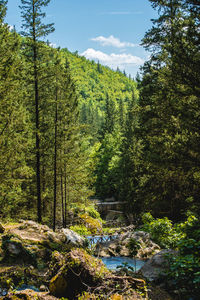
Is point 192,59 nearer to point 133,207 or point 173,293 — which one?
point 173,293

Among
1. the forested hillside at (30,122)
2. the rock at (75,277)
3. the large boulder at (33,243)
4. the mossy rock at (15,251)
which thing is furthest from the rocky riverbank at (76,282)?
the forested hillside at (30,122)

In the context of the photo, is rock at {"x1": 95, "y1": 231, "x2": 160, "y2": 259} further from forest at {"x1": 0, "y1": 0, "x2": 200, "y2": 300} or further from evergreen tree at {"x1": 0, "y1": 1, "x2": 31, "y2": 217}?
evergreen tree at {"x1": 0, "y1": 1, "x2": 31, "y2": 217}

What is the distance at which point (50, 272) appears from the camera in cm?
497

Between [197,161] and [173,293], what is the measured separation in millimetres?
4445

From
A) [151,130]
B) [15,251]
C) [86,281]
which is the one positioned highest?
[151,130]

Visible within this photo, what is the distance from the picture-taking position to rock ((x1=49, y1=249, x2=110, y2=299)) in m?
4.27

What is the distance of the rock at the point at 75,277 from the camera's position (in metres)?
4.27

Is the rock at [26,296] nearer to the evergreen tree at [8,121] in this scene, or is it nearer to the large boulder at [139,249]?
the large boulder at [139,249]

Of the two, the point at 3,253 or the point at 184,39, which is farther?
the point at 184,39

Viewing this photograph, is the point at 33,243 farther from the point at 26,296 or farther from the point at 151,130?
the point at 151,130

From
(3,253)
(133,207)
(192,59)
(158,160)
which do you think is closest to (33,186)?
(3,253)

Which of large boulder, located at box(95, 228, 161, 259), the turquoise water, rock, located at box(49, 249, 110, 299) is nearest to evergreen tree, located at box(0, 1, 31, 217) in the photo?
large boulder, located at box(95, 228, 161, 259)

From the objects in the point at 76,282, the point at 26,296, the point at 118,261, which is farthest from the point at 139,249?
the point at 26,296

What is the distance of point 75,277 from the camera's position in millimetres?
4324
